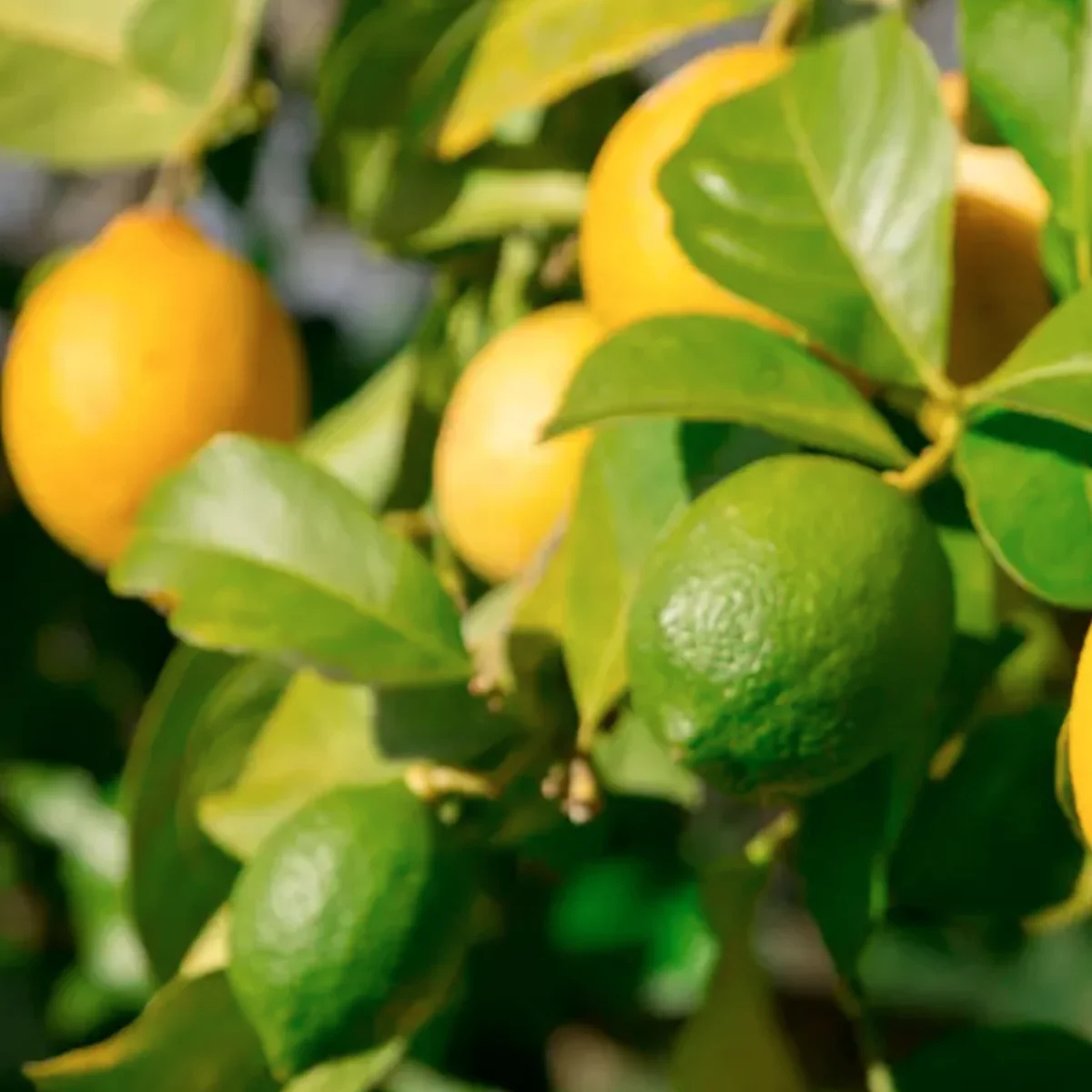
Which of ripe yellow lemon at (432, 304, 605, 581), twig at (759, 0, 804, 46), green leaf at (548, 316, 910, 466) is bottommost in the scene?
ripe yellow lemon at (432, 304, 605, 581)

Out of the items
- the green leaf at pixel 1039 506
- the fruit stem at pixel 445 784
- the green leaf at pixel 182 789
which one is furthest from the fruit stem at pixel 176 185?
the green leaf at pixel 1039 506

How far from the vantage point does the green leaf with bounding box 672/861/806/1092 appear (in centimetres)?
50

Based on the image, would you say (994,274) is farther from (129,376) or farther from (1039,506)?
(129,376)

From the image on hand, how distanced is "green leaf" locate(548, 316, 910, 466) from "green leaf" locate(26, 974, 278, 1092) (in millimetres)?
227

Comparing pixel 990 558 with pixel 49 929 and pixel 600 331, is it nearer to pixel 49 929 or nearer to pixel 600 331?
pixel 600 331

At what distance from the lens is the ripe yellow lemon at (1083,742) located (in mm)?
302

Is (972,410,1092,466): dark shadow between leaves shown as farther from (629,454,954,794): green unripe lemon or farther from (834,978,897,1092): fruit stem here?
(834,978,897,1092): fruit stem

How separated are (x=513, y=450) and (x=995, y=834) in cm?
22

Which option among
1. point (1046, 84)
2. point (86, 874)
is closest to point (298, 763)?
point (1046, 84)

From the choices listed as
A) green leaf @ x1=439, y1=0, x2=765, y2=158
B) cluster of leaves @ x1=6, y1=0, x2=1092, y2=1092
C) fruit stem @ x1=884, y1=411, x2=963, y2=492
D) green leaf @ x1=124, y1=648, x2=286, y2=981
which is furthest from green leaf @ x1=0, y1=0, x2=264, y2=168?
fruit stem @ x1=884, y1=411, x2=963, y2=492

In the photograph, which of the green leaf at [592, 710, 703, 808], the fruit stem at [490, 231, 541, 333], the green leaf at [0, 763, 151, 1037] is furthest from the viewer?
the green leaf at [0, 763, 151, 1037]

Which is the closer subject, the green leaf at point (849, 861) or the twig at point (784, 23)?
the green leaf at point (849, 861)

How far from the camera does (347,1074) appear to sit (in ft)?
1.38

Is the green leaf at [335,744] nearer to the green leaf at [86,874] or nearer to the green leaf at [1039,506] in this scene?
the green leaf at [1039,506]
